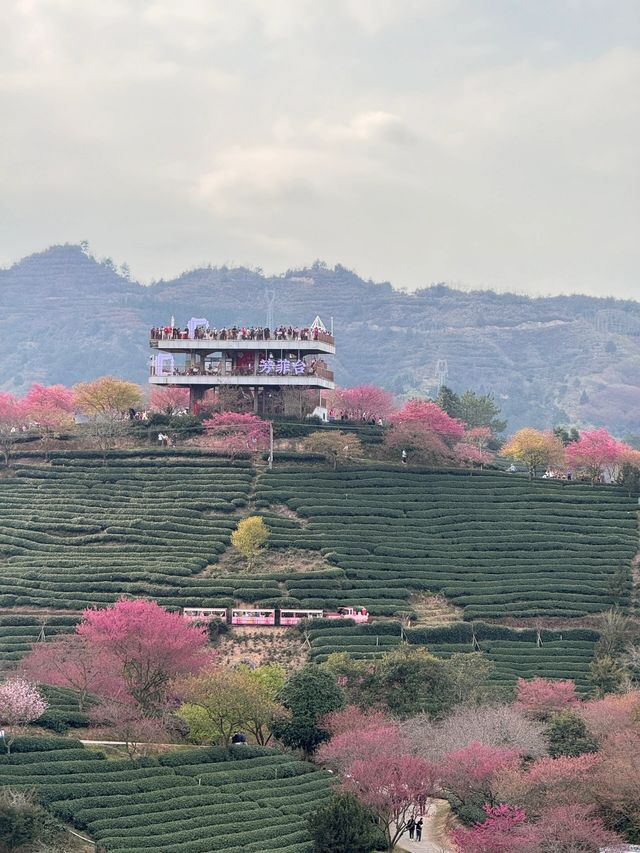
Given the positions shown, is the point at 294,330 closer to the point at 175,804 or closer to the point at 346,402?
the point at 346,402

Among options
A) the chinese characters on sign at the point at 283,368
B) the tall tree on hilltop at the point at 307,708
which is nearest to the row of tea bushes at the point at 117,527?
the chinese characters on sign at the point at 283,368

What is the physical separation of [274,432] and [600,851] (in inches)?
2029

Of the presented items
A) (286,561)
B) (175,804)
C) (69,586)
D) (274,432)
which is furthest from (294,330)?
(175,804)

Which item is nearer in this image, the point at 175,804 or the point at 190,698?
the point at 175,804

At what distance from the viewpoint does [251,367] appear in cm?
10306

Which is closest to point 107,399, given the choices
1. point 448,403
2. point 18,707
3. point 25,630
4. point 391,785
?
point 25,630

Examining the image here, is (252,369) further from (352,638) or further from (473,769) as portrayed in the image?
(473,769)

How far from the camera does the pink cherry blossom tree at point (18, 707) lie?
57656 millimetres

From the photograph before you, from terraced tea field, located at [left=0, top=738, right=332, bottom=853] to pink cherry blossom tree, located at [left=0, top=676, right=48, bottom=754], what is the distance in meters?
2.07

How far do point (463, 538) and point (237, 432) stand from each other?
17.4 metres

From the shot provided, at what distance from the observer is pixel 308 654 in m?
72.9

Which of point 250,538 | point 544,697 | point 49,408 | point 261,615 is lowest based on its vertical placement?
point 544,697

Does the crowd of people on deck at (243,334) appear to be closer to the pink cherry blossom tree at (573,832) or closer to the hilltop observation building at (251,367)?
the hilltop observation building at (251,367)

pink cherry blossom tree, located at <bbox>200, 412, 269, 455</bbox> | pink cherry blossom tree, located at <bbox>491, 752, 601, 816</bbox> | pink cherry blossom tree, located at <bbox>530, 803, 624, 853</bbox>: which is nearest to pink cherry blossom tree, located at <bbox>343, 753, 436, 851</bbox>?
pink cherry blossom tree, located at <bbox>491, 752, 601, 816</bbox>
